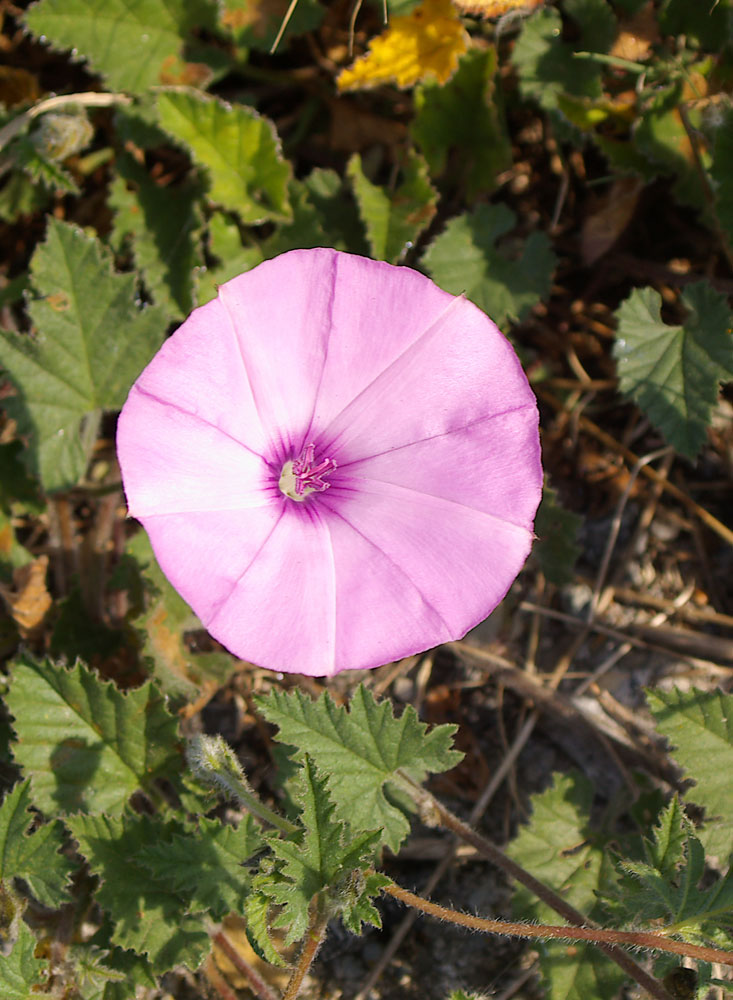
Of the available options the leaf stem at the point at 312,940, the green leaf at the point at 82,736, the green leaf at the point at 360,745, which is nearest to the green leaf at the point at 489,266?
the green leaf at the point at 360,745

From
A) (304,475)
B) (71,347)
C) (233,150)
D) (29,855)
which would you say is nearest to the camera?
(304,475)

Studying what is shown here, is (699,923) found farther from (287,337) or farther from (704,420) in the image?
(287,337)

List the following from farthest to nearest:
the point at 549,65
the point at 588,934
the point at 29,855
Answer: the point at 549,65 → the point at 29,855 → the point at 588,934

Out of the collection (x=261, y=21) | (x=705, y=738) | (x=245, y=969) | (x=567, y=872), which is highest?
(x=261, y=21)

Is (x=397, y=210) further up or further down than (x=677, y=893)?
further up

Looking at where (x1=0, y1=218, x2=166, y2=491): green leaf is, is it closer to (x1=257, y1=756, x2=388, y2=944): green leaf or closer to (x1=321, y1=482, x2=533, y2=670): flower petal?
(x1=321, y1=482, x2=533, y2=670): flower petal

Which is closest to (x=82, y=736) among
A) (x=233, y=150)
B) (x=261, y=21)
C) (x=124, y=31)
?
(x=233, y=150)

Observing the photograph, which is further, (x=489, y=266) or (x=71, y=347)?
(x=489, y=266)

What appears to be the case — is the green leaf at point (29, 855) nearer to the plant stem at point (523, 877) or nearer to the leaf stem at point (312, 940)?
the leaf stem at point (312, 940)

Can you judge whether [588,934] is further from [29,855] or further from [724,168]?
[724,168]
